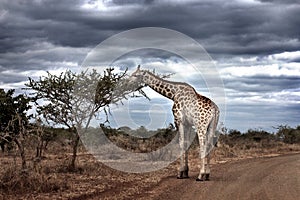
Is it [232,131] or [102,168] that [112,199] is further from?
[232,131]

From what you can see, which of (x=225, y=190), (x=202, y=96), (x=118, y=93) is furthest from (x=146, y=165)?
(x=225, y=190)

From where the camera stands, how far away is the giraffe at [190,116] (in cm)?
1462

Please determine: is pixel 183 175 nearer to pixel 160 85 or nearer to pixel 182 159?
pixel 182 159

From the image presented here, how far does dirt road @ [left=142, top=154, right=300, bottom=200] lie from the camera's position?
36.9 feet

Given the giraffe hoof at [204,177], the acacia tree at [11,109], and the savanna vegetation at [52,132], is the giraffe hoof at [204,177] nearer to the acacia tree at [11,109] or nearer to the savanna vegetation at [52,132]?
the savanna vegetation at [52,132]

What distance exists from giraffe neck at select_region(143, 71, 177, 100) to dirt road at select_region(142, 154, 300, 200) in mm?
2729

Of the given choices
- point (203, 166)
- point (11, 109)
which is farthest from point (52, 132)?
point (203, 166)

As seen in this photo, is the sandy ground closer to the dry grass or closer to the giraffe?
the dry grass

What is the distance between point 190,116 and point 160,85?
5.42ft

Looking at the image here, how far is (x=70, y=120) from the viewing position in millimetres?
16688

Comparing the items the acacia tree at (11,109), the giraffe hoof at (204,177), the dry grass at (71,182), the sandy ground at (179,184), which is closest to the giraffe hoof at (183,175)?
the sandy ground at (179,184)

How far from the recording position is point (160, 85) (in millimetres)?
15961

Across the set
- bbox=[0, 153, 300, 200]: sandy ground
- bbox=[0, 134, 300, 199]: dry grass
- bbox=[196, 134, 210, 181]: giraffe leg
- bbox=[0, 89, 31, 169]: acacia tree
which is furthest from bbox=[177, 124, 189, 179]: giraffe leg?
bbox=[0, 89, 31, 169]: acacia tree

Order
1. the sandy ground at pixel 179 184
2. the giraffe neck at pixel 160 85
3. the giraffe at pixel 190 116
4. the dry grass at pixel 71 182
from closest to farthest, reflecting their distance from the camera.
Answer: the sandy ground at pixel 179 184 → the dry grass at pixel 71 182 → the giraffe at pixel 190 116 → the giraffe neck at pixel 160 85
